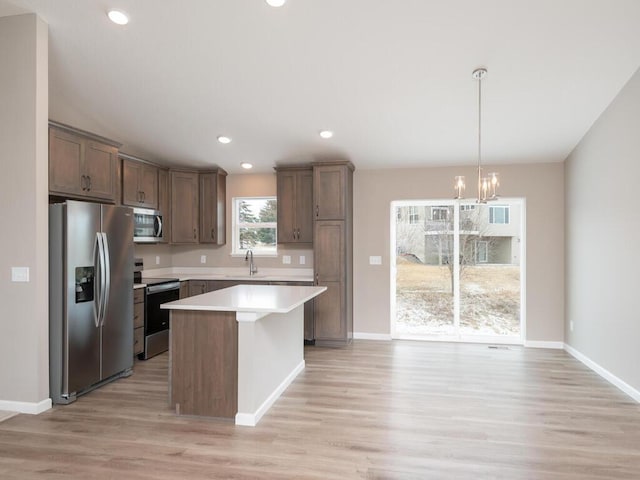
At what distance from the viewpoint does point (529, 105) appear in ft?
13.1

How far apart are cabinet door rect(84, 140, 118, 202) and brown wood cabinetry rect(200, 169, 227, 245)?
60.0 inches

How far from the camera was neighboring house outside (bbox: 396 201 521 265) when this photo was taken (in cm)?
550

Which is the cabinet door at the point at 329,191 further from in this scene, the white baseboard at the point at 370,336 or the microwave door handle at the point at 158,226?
the microwave door handle at the point at 158,226

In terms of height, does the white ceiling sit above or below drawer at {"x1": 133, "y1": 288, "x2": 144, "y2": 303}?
above

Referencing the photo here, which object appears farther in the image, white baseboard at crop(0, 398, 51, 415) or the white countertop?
white baseboard at crop(0, 398, 51, 415)

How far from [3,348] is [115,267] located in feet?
3.43

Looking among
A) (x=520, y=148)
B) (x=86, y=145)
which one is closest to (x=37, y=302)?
(x=86, y=145)

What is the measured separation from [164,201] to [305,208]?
76.8 inches

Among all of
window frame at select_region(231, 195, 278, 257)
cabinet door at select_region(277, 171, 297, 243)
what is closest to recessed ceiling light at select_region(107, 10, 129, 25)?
cabinet door at select_region(277, 171, 297, 243)

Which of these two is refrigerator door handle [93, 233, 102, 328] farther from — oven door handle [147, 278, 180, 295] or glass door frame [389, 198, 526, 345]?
glass door frame [389, 198, 526, 345]

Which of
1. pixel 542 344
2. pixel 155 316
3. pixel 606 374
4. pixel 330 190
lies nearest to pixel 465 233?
pixel 542 344

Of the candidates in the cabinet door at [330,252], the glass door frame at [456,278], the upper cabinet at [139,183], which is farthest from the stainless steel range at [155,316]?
the glass door frame at [456,278]

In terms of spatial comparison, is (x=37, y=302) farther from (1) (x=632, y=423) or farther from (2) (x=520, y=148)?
(2) (x=520, y=148)

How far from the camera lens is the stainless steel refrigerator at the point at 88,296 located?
11.1 ft
